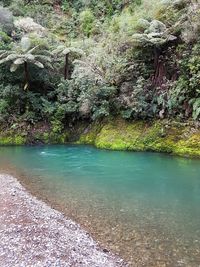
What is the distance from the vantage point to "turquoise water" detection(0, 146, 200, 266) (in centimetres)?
681

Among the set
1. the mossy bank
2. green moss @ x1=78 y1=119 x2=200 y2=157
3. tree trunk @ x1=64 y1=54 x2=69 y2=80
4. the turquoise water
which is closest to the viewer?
the turquoise water

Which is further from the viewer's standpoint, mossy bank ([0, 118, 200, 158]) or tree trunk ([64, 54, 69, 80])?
tree trunk ([64, 54, 69, 80])

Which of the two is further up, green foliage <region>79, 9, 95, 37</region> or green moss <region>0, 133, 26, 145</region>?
green foliage <region>79, 9, 95, 37</region>

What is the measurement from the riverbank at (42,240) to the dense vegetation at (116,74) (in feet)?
31.0

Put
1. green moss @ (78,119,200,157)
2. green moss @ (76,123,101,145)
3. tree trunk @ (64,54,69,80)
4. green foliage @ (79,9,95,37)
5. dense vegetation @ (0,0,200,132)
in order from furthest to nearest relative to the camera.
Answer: green foliage @ (79,9,95,37) → tree trunk @ (64,54,69,80) → green moss @ (76,123,101,145) → dense vegetation @ (0,0,200,132) → green moss @ (78,119,200,157)

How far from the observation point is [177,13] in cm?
1847

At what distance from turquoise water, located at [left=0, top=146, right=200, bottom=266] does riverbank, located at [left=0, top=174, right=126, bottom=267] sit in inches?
14.8

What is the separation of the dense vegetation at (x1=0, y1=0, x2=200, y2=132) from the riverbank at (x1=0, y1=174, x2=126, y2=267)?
31.0ft

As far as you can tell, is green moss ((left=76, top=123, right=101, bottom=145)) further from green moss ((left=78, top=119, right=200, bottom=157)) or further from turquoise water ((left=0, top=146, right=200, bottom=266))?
turquoise water ((left=0, top=146, right=200, bottom=266))

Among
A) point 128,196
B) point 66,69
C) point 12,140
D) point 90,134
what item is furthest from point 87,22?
point 128,196

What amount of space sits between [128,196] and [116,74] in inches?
421

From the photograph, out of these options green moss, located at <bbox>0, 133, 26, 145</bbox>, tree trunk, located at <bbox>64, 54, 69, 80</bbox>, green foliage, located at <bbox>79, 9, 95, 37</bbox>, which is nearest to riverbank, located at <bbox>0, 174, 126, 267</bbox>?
green moss, located at <bbox>0, 133, 26, 145</bbox>

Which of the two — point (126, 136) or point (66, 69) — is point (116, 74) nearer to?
point (126, 136)

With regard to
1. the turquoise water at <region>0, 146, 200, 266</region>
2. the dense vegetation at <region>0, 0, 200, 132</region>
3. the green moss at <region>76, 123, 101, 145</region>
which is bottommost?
the turquoise water at <region>0, 146, 200, 266</region>
